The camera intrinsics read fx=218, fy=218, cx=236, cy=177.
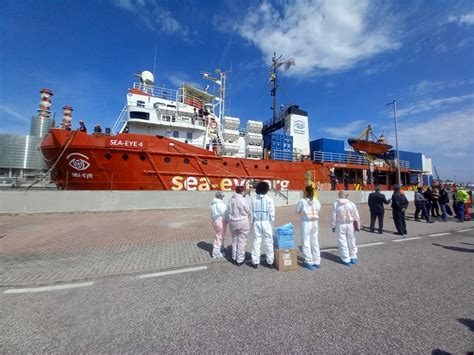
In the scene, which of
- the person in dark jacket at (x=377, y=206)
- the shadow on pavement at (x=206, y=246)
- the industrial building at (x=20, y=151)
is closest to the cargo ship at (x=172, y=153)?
the person in dark jacket at (x=377, y=206)

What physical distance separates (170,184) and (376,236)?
1062cm

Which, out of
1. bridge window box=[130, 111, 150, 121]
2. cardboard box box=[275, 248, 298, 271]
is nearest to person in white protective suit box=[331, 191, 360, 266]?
cardboard box box=[275, 248, 298, 271]

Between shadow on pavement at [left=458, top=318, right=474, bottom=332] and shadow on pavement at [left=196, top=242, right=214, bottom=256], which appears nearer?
shadow on pavement at [left=458, top=318, right=474, bottom=332]

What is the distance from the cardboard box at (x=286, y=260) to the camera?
412 centimetres

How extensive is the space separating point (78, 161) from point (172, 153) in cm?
479

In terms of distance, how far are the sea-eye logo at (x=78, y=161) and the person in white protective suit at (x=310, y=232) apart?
1179 cm

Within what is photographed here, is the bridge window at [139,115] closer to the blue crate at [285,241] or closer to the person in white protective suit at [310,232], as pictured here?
the person in white protective suit at [310,232]

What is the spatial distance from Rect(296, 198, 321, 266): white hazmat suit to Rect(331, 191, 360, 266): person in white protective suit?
587 mm

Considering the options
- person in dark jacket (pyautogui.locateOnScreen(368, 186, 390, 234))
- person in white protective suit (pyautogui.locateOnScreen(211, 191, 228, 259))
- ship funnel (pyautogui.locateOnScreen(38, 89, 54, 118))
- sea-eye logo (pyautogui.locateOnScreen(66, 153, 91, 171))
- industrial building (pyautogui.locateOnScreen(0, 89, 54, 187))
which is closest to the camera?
person in white protective suit (pyautogui.locateOnScreen(211, 191, 228, 259))

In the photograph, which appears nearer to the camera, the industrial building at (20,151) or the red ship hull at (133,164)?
the red ship hull at (133,164)

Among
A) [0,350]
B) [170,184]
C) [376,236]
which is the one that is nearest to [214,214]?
[0,350]

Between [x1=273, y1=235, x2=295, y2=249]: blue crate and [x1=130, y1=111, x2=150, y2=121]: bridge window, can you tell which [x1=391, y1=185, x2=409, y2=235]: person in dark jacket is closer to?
[x1=273, y1=235, x2=295, y2=249]: blue crate

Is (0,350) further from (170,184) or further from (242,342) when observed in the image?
(170,184)

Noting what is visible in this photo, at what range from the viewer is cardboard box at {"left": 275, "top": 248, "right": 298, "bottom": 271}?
13.5ft
